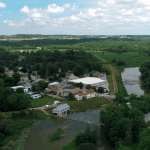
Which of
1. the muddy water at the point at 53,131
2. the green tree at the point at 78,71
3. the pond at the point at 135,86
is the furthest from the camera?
the green tree at the point at 78,71

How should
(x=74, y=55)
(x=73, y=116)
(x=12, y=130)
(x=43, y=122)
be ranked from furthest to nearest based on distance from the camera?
(x=74, y=55) → (x=73, y=116) → (x=43, y=122) → (x=12, y=130)

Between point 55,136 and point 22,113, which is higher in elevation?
point 22,113

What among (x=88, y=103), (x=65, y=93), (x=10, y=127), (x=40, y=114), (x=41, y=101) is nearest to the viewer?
(x=10, y=127)

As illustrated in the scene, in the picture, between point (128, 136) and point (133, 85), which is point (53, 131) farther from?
point (133, 85)

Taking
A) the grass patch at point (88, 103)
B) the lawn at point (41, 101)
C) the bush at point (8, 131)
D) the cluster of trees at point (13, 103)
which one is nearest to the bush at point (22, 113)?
the cluster of trees at point (13, 103)

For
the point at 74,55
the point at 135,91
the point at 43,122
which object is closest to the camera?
the point at 43,122

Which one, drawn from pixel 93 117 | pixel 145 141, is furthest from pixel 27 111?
pixel 145 141

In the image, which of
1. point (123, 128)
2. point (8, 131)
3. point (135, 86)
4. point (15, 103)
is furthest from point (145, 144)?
point (135, 86)

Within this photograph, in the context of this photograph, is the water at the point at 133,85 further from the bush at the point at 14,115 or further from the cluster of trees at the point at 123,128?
the bush at the point at 14,115

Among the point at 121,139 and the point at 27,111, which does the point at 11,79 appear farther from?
the point at 121,139
